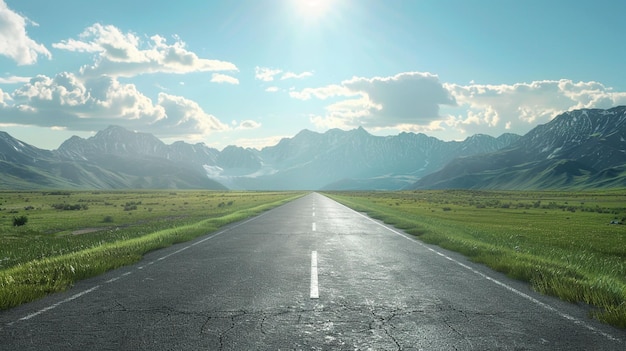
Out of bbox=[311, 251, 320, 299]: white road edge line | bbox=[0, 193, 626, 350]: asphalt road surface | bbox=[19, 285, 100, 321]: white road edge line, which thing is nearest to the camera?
bbox=[0, 193, 626, 350]: asphalt road surface

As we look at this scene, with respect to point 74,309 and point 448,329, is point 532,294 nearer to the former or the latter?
point 448,329

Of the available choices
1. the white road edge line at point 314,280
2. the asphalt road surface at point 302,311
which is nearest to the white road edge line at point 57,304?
the asphalt road surface at point 302,311

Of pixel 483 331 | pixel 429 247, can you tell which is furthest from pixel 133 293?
pixel 429 247

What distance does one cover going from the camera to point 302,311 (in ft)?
21.3

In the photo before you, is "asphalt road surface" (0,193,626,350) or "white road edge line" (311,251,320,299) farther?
"white road edge line" (311,251,320,299)

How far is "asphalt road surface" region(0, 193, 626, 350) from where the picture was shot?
5152mm

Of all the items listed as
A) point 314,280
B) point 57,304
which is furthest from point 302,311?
point 57,304

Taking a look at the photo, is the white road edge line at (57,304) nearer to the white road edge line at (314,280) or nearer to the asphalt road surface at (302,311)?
the asphalt road surface at (302,311)

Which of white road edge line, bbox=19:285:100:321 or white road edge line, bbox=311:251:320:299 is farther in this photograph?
white road edge line, bbox=311:251:320:299

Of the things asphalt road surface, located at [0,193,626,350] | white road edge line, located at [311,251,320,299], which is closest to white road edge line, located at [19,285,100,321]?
asphalt road surface, located at [0,193,626,350]

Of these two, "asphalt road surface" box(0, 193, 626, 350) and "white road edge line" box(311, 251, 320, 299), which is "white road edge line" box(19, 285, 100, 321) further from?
"white road edge line" box(311, 251, 320, 299)

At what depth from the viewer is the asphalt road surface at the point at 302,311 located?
16.9ft

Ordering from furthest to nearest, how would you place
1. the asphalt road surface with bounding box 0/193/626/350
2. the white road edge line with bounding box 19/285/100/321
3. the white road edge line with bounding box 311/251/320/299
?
the white road edge line with bounding box 311/251/320/299 < the white road edge line with bounding box 19/285/100/321 < the asphalt road surface with bounding box 0/193/626/350

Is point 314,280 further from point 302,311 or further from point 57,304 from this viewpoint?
point 57,304
